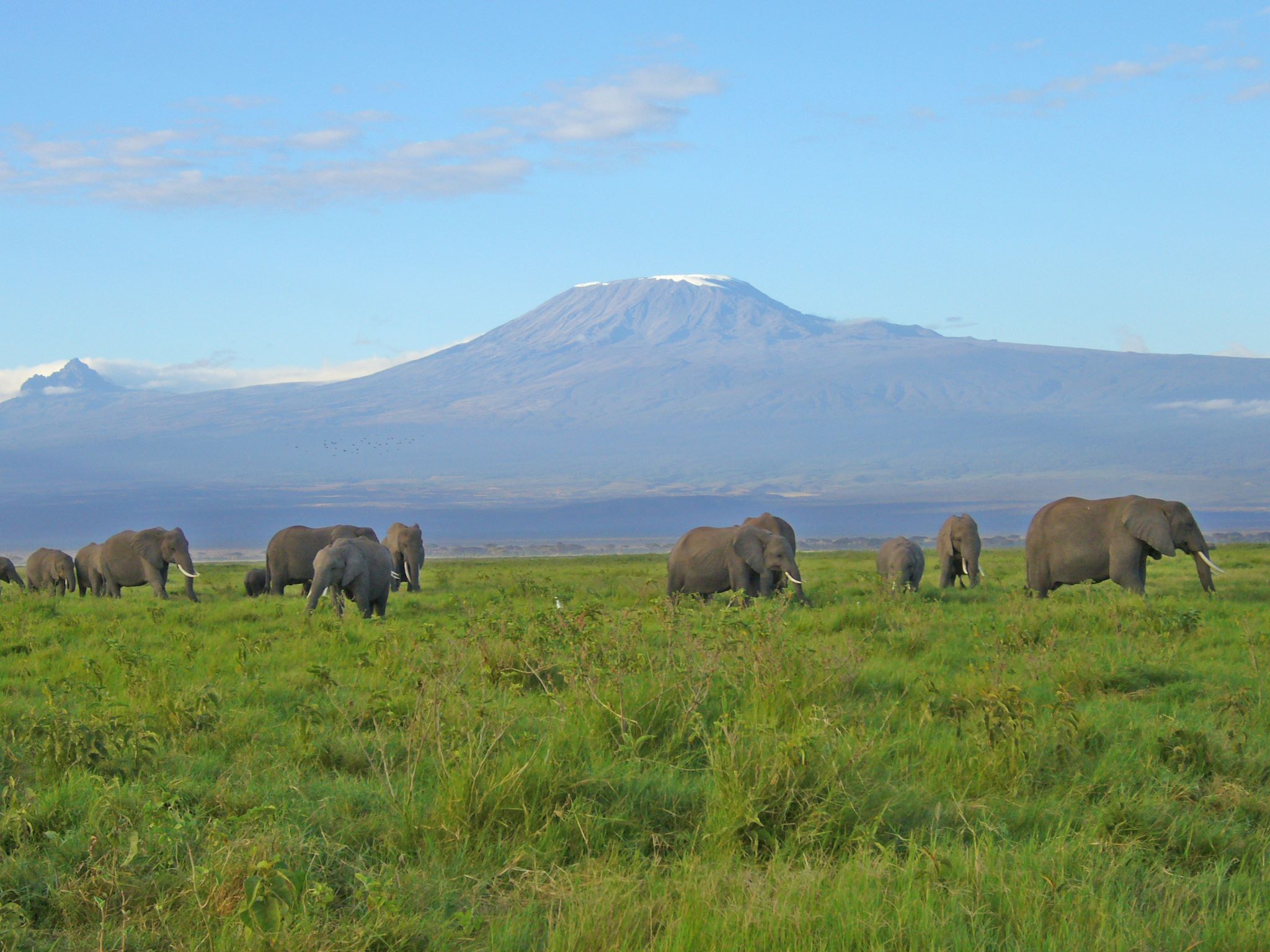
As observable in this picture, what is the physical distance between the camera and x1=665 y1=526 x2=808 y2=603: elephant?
2169cm

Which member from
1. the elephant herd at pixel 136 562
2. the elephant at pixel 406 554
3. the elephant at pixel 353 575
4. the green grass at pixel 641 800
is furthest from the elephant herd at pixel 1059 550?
the elephant herd at pixel 136 562

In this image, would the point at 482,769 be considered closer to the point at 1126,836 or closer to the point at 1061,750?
the point at 1126,836

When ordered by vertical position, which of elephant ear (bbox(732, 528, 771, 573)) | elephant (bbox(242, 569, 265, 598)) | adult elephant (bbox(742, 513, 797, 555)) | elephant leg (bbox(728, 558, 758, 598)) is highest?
adult elephant (bbox(742, 513, 797, 555))

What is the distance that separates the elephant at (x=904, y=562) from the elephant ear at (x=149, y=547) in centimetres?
1679

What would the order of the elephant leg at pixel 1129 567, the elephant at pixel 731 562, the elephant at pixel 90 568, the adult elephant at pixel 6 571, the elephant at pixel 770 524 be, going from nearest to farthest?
the elephant leg at pixel 1129 567 → the elephant at pixel 731 562 → the elephant at pixel 770 524 → the elephant at pixel 90 568 → the adult elephant at pixel 6 571

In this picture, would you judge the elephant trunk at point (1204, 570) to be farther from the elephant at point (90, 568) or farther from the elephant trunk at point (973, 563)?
the elephant at point (90, 568)

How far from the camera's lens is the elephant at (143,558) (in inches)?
1103

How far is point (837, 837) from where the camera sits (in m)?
6.44

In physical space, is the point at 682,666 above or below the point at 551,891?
above

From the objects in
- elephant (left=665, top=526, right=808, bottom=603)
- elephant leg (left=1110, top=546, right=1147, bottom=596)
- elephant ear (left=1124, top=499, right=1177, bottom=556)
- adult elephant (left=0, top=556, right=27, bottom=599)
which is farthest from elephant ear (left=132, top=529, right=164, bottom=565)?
elephant ear (left=1124, top=499, right=1177, bottom=556)

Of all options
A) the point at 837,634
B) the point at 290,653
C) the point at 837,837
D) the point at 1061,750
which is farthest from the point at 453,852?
the point at 837,634

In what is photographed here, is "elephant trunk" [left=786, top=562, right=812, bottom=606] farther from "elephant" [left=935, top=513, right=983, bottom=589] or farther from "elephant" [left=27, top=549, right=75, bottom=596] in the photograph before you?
"elephant" [left=27, top=549, right=75, bottom=596]

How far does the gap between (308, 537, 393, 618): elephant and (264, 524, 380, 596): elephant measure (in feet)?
16.9

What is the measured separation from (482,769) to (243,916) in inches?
75.7
